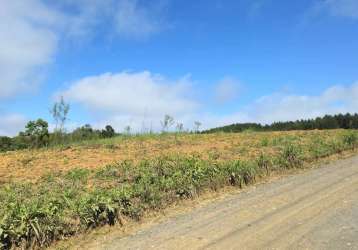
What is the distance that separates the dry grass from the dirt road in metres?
2.97

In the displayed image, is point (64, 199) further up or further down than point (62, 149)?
further down

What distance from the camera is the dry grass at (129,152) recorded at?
35.5ft

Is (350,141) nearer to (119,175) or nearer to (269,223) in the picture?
(119,175)

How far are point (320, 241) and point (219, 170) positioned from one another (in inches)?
150

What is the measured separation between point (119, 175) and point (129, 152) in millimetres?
3171

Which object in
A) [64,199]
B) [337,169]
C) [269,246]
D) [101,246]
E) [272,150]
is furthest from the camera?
[272,150]

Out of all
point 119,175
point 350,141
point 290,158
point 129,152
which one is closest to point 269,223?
point 119,175

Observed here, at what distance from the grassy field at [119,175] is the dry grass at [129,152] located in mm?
25

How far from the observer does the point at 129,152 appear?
1273 cm

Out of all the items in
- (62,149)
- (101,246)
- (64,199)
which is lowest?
(101,246)

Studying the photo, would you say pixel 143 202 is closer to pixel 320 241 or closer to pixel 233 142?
pixel 320 241

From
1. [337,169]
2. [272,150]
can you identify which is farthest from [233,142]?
[337,169]

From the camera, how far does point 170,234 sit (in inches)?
265

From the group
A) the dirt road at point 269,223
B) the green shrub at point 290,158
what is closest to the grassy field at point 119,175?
the green shrub at point 290,158
